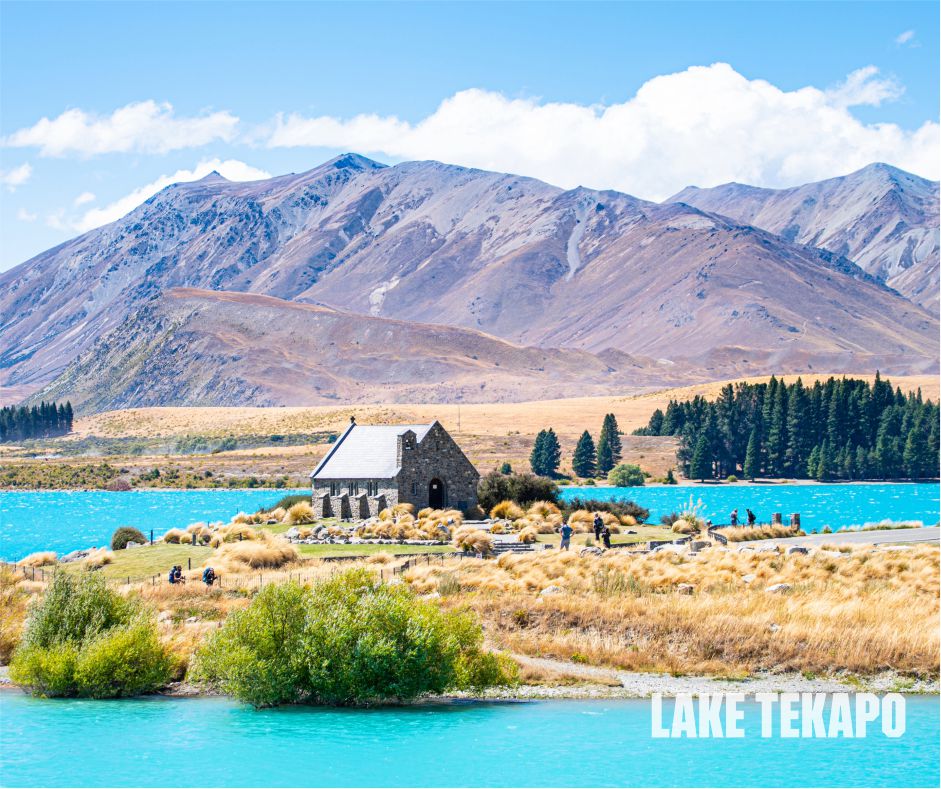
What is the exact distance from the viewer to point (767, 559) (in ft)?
136

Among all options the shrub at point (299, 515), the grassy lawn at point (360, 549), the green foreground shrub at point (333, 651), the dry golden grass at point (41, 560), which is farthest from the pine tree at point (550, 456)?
the green foreground shrub at point (333, 651)

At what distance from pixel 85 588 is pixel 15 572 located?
15801 millimetres

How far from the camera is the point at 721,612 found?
32.1 meters

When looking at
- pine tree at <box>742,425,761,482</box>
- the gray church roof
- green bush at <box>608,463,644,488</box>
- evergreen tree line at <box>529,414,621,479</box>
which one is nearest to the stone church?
the gray church roof

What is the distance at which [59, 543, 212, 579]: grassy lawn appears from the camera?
45.8 m

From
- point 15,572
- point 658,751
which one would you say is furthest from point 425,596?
point 15,572

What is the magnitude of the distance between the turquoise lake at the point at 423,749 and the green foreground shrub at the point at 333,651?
1.45 ft

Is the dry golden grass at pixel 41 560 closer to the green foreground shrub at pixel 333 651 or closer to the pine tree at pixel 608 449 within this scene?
the green foreground shrub at pixel 333 651

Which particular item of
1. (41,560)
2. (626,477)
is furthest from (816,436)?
(41,560)

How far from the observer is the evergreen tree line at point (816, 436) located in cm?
12900

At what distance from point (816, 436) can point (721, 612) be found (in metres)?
106

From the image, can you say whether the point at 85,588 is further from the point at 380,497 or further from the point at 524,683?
the point at 380,497

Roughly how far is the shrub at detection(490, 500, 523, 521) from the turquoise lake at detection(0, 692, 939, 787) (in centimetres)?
3438

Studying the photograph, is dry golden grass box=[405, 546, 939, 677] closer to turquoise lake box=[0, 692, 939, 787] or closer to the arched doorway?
turquoise lake box=[0, 692, 939, 787]
